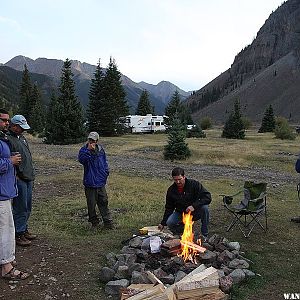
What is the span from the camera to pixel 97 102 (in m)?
38.4

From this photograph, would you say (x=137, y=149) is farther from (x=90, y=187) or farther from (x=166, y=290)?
(x=166, y=290)

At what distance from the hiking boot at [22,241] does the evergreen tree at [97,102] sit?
32458 millimetres

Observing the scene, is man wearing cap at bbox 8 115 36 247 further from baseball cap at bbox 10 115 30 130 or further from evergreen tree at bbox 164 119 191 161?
evergreen tree at bbox 164 119 191 161

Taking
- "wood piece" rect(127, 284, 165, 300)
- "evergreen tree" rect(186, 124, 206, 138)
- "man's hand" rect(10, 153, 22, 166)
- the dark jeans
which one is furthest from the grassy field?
"evergreen tree" rect(186, 124, 206, 138)

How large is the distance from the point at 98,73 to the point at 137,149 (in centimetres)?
1434

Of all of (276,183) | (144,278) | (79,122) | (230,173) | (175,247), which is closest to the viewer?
(144,278)

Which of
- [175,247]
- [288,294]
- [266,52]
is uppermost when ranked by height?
[266,52]

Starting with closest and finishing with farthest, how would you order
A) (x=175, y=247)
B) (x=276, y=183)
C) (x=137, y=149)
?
(x=175, y=247), (x=276, y=183), (x=137, y=149)

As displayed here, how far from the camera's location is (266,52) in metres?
194

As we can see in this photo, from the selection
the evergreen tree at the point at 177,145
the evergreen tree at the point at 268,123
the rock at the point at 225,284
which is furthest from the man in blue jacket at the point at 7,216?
the evergreen tree at the point at 268,123

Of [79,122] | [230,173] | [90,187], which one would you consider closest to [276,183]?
[230,173]

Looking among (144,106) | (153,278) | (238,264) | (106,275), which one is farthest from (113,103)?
(153,278)

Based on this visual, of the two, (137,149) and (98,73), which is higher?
(98,73)

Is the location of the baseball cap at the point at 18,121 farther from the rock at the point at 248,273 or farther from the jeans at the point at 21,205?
the rock at the point at 248,273
